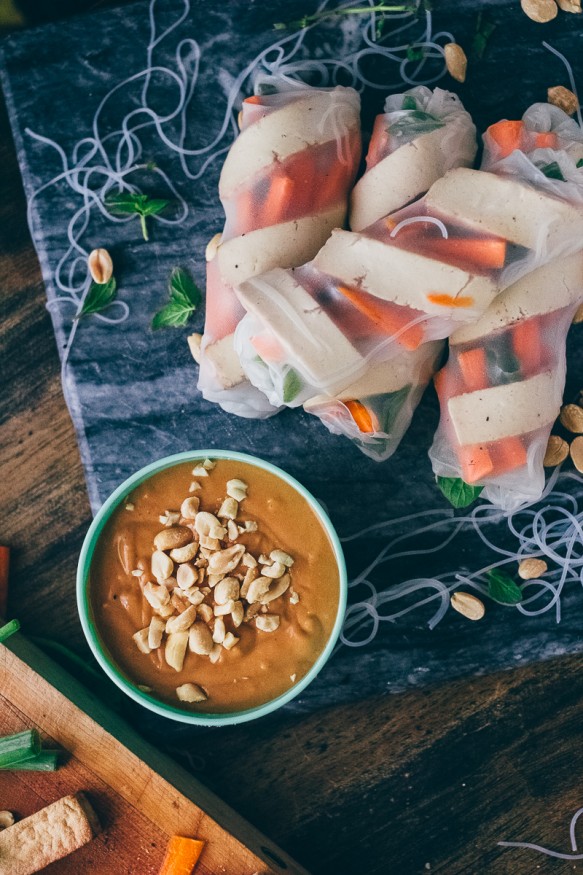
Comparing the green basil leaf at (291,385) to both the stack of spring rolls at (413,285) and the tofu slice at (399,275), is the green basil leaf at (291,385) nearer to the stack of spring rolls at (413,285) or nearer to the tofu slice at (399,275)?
the stack of spring rolls at (413,285)

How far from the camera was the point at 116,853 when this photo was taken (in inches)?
64.1

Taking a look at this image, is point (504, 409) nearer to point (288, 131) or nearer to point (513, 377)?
point (513, 377)

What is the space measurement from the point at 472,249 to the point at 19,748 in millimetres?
1301

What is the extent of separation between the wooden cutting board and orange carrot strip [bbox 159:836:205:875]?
0.02m

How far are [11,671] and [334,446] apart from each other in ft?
2.68

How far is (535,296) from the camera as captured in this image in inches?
60.3

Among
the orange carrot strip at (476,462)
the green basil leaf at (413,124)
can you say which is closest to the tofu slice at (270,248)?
the green basil leaf at (413,124)

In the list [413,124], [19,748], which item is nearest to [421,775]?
[19,748]

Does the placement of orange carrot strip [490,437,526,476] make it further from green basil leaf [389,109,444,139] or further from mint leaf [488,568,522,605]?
green basil leaf [389,109,444,139]

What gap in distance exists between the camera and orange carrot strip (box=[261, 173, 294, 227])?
5.12ft

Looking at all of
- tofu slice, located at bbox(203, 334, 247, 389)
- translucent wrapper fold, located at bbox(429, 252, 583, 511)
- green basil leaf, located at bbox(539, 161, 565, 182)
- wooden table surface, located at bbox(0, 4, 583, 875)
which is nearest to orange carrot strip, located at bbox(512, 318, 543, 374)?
translucent wrapper fold, located at bbox(429, 252, 583, 511)

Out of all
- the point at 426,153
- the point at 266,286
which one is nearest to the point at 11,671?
the point at 266,286

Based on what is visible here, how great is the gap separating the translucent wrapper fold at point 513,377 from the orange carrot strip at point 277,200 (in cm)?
42

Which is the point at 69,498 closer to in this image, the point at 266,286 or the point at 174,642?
the point at 174,642
